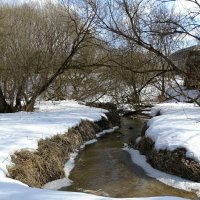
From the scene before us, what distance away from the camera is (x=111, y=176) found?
11.2m

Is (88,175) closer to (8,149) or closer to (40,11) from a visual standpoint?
(8,149)

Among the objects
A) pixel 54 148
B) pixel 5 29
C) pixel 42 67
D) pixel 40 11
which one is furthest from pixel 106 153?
pixel 40 11

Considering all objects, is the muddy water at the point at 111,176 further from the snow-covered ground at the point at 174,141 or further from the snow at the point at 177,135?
the snow at the point at 177,135

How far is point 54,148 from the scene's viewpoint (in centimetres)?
1182

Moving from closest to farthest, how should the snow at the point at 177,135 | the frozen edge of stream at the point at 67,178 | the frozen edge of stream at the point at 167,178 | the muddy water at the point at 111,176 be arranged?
the muddy water at the point at 111,176, the frozen edge of stream at the point at 67,178, the frozen edge of stream at the point at 167,178, the snow at the point at 177,135

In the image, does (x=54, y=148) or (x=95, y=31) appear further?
(x=95, y=31)

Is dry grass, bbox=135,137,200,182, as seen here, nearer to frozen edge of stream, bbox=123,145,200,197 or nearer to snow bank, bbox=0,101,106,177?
frozen edge of stream, bbox=123,145,200,197

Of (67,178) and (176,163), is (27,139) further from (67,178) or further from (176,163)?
(176,163)

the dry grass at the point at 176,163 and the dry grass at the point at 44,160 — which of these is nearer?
the dry grass at the point at 44,160

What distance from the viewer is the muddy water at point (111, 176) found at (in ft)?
32.1

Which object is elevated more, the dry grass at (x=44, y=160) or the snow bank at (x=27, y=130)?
the snow bank at (x=27, y=130)

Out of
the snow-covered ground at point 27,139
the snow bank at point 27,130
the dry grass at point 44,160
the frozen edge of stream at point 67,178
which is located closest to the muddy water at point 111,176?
the frozen edge of stream at point 67,178

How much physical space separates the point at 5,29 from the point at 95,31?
549 cm

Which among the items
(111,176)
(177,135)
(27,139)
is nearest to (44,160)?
(27,139)
